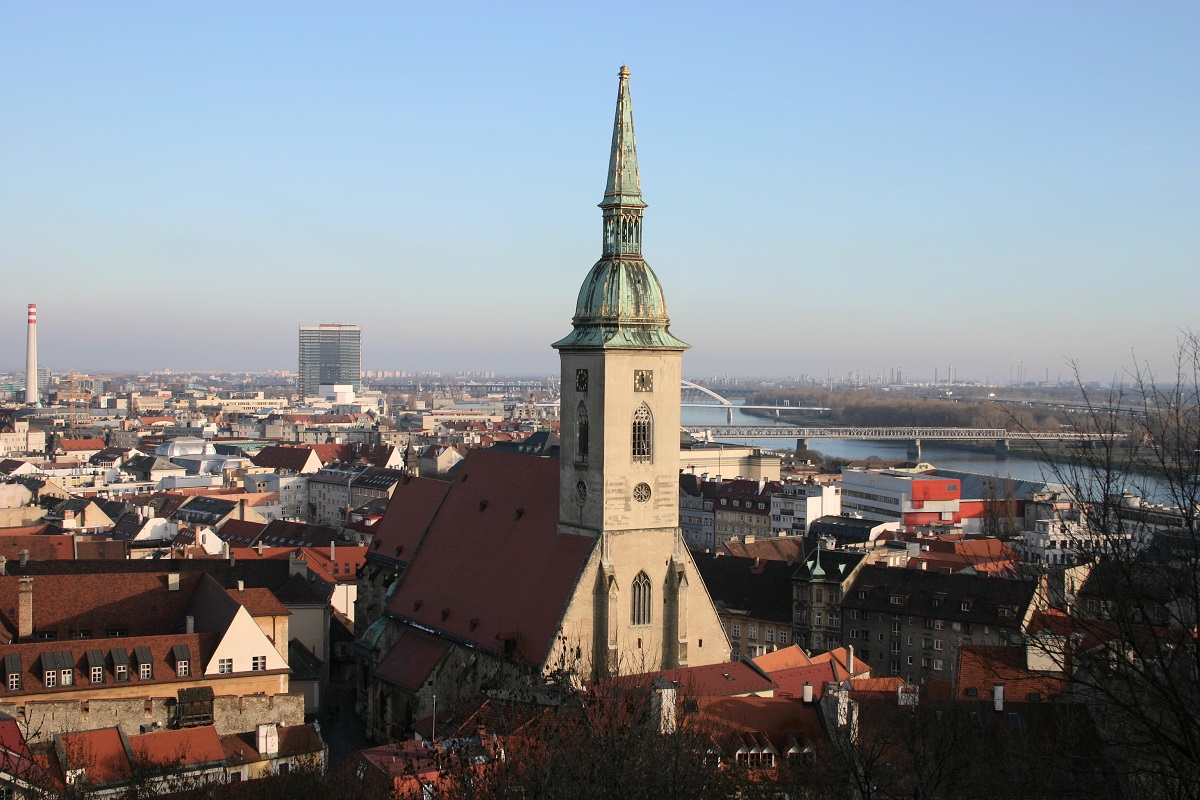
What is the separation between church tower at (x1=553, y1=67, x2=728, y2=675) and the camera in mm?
44750

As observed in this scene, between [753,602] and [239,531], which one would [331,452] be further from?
[753,602]

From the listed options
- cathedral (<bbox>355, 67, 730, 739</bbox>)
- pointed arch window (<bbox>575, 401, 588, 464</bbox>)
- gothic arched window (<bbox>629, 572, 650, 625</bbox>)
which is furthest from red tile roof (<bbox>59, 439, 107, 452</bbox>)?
gothic arched window (<bbox>629, 572, 650, 625</bbox>)

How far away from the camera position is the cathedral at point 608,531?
44406mm

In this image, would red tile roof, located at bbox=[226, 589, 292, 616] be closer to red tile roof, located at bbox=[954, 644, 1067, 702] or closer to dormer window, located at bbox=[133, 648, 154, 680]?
dormer window, located at bbox=[133, 648, 154, 680]

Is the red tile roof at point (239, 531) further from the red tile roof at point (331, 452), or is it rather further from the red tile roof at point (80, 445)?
the red tile roof at point (80, 445)

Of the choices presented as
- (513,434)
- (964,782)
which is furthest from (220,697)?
(513,434)

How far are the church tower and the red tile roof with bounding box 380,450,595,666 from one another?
47.3 inches

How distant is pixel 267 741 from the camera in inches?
1496

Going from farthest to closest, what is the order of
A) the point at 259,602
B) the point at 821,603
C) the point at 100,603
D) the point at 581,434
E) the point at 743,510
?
the point at 743,510
the point at 821,603
the point at 259,602
the point at 100,603
the point at 581,434

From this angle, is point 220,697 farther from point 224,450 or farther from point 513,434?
point 513,434

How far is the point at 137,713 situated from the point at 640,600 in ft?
50.0

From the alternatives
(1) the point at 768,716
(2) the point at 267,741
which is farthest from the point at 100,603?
(1) the point at 768,716

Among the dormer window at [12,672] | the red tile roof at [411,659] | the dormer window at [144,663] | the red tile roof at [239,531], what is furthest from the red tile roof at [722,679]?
the red tile roof at [239,531]

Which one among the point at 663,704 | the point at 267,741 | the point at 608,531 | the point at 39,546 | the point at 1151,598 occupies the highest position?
the point at 1151,598
